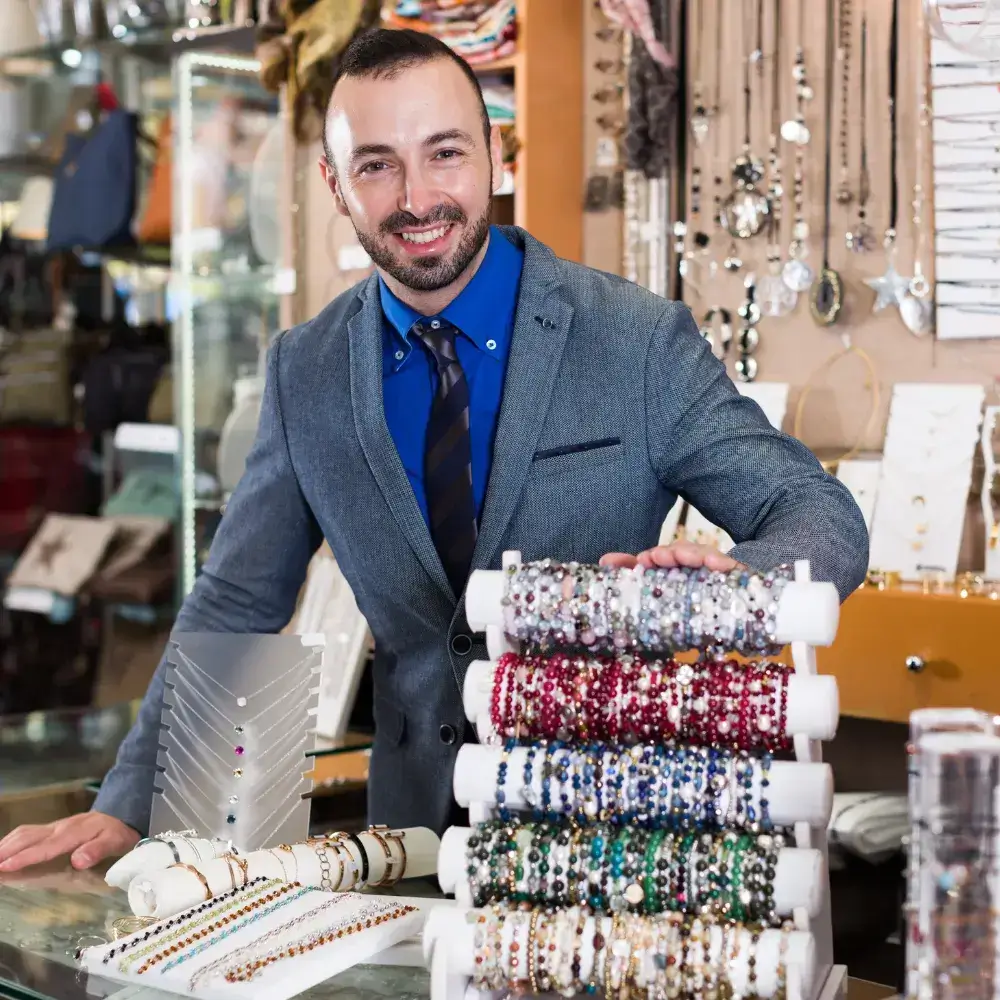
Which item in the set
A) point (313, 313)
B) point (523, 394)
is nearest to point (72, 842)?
point (523, 394)

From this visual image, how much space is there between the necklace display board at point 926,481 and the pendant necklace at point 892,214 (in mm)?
213

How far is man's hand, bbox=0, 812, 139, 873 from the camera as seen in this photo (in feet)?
5.61

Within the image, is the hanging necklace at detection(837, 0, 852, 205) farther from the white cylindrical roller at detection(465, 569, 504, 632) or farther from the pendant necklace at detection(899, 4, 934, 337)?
the white cylindrical roller at detection(465, 569, 504, 632)

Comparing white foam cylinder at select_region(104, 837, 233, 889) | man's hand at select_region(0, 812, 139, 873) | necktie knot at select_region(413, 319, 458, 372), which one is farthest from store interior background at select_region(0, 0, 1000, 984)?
necktie knot at select_region(413, 319, 458, 372)

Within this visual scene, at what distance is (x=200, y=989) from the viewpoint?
1.25 meters

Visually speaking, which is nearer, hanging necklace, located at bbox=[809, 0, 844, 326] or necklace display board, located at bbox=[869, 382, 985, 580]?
necklace display board, located at bbox=[869, 382, 985, 580]

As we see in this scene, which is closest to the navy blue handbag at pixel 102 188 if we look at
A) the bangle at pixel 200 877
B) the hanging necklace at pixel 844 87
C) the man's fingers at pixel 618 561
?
the hanging necklace at pixel 844 87

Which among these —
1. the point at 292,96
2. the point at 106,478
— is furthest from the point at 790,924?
the point at 106,478

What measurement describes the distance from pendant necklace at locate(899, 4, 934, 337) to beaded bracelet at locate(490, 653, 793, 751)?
218cm

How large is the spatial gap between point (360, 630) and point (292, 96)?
5.09ft

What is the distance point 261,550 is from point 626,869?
92 centimetres

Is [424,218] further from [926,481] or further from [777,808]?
[926,481]

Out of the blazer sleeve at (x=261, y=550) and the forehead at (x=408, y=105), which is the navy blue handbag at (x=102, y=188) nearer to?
the blazer sleeve at (x=261, y=550)

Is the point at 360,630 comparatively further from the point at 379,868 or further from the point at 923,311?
the point at 379,868
